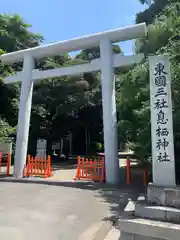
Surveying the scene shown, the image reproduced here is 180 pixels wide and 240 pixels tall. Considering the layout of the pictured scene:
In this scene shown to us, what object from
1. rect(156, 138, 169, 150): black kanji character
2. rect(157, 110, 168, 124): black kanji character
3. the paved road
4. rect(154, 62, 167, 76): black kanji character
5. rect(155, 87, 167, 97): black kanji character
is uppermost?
rect(154, 62, 167, 76): black kanji character

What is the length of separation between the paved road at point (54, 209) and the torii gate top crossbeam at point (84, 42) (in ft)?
18.5

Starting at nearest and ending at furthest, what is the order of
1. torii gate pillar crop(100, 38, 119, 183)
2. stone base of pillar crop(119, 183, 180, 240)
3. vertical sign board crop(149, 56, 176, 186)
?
1. stone base of pillar crop(119, 183, 180, 240)
2. vertical sign board crop(149, 56, 176, 186)
3. torii gate pillar crop(100, 38, 119, 183)

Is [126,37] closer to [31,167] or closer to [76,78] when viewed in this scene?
[31,167]

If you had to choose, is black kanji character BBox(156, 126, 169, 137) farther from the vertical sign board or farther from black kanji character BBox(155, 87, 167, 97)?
black kanji character BBox(155, 87, 167, 97)

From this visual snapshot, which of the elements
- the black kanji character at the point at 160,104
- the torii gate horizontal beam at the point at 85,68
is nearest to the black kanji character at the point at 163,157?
the black kanji character at the point at 160,104

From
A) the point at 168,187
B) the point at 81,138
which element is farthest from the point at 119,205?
the point at 81,138

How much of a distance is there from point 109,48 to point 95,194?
18.3ft

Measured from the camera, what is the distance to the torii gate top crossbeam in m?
9.70

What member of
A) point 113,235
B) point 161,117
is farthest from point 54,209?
point 161,117

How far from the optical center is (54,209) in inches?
241

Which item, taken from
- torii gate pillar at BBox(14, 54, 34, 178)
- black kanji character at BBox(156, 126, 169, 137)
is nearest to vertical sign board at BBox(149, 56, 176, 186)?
black kanji character at BBox(156, 126, 169, 137)

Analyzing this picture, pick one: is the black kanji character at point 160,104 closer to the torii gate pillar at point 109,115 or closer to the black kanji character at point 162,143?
the black kanji character at point 162,143

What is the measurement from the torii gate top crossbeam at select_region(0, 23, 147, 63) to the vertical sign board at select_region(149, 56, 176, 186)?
17.6ft

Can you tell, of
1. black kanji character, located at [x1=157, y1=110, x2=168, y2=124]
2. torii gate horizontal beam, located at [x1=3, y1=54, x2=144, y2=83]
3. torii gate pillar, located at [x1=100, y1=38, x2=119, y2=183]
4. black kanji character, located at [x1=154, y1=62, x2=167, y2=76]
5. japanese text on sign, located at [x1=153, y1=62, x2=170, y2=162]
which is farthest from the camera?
torii gate horizontal beam, located at [x1=3, y1=54, x2=144, y2=83]
